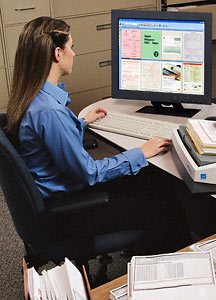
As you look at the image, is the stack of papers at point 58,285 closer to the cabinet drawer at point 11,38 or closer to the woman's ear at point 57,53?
the woman's ear at point 57,53

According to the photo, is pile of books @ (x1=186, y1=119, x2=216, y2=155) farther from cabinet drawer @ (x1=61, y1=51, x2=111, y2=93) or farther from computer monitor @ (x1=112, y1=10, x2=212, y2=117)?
cabinet drawer @ (x1=61, y1=51, x2=111, y2=93)

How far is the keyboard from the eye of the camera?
200 centimetres

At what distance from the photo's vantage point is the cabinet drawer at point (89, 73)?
3662 millimetres

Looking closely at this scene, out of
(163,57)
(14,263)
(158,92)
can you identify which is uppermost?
(163,57)

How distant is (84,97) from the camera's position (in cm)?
378

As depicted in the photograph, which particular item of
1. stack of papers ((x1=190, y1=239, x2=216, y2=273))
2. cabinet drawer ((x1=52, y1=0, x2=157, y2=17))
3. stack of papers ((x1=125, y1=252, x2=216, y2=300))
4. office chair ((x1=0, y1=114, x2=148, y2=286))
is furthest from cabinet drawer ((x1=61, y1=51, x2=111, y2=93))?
stack of papers ((x1=125, y1=252, x2=216, y2=300))

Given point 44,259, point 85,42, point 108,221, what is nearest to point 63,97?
point 108,221

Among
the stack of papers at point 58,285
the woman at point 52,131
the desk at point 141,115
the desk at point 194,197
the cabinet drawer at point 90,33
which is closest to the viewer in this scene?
the stack of papers at point 58,285

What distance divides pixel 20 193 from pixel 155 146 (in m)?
0.55

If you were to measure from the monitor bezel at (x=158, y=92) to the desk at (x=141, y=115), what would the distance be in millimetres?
72

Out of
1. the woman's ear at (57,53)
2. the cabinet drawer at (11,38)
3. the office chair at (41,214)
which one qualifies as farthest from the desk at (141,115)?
the cabinet drawer at (11,38)

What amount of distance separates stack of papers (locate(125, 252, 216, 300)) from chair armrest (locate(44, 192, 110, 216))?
333 millimetres

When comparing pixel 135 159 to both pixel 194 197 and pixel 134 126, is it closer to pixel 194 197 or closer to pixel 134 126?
pixel 134 126

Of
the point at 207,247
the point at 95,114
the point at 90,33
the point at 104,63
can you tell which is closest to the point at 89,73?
the point at 104,63
